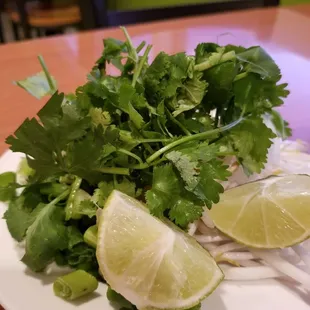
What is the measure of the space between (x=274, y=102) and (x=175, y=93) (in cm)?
23

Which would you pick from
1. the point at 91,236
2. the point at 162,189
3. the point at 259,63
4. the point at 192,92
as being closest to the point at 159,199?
the point at 162,189

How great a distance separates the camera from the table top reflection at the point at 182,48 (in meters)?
1.62

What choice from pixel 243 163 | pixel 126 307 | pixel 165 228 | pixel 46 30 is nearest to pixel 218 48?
pixel 243 163

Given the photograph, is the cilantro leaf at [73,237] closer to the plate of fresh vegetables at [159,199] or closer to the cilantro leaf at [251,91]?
the plate of fresh vegetables at [159,199]

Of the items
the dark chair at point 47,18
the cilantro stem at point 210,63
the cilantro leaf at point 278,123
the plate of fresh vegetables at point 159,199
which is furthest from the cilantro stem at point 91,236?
the dark chair at point 47,18

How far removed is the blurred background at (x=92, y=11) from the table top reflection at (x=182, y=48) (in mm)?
131

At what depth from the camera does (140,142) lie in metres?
0.86

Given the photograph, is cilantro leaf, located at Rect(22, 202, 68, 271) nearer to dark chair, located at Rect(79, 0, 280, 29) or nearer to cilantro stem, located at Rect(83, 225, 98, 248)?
cilantro stem, located at Rect(83, 225, 98, 248)

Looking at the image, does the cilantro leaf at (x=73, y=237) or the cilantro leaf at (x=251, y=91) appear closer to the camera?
the cilantro leaf at (x=73, y=237)

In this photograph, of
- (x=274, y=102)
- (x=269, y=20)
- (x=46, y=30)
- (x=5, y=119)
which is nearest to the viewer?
(x=274, y=102)

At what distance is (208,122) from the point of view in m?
0.98

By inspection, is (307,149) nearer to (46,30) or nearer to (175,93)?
(175,93)

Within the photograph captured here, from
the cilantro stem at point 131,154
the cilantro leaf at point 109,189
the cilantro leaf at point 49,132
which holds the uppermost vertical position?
the cilantro leaf at point 49,132

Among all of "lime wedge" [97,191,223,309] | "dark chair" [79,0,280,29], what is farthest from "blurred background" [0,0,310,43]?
"lime wedge" [97,191,223,309]
